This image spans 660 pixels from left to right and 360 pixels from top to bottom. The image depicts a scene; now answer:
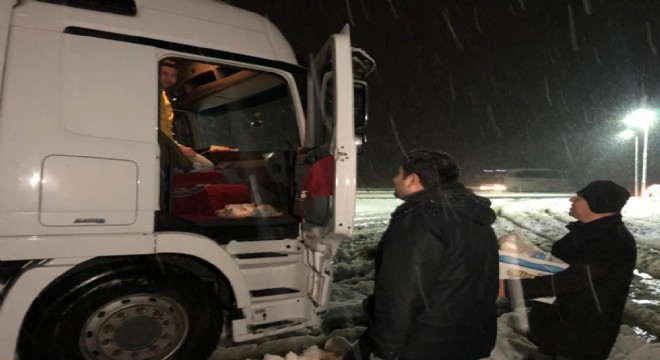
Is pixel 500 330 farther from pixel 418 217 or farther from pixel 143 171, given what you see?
pixel 143 171

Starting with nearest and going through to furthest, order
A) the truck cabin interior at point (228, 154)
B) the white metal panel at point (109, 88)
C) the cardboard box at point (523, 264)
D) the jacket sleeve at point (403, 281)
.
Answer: the jacket sleeve at point (403, 281) < the cardboard box at point (523, 264) < the white metal panel at point (109, 88) < the truck cabin interior at point (228, 154)

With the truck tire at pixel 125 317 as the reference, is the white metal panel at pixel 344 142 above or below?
above

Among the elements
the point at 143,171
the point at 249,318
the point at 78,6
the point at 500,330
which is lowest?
the point at 500,330

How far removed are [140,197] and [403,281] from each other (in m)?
1.85

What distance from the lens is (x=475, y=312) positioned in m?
2.06

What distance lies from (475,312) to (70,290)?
7.69ft

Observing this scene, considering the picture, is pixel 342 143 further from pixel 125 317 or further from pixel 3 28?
pixel 3 28

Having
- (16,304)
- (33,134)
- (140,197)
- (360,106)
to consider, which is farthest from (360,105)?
(16,304)

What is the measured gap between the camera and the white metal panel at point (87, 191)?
270 centimetres

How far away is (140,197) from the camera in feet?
9.66

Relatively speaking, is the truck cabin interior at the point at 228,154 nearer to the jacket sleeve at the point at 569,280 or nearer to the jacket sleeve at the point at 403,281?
the jacket sleeve at the point at 403,281

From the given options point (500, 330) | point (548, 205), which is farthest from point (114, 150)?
point (548, 205)

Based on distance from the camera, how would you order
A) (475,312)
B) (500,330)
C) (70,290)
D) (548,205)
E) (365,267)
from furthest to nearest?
1. (548,205)
2. (365,267)
3. (500,330)
4. (70,290)
5. (475,312)

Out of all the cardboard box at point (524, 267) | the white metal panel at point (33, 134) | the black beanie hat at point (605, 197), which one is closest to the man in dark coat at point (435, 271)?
the cardboard box at point (524, 267)
